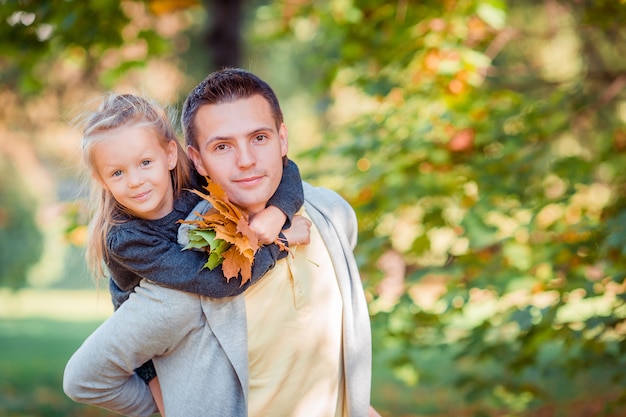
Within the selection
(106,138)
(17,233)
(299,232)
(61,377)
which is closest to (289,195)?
(299,232)

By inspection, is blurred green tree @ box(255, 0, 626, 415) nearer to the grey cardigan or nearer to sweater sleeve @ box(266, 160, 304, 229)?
sweater sleeve @ box(266, 160, 304, 229)

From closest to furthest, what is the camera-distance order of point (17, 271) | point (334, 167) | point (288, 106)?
point (334, 167) → point (17, 271) → point (288, 106)

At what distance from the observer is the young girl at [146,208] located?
2.11m

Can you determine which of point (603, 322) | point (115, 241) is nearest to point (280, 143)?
point (115, 241)

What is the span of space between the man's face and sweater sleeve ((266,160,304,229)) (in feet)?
0.12

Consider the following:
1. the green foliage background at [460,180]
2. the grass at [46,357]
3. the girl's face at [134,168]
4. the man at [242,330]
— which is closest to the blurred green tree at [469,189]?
the green foliage background at [460,180]

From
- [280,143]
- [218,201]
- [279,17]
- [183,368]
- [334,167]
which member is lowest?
[183,368]

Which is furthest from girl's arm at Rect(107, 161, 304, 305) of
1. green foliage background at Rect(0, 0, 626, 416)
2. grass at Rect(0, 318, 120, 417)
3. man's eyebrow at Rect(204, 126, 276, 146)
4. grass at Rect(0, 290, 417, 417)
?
grass at Rect(0, 318, 120, 417)

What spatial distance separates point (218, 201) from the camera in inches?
A: 82.4

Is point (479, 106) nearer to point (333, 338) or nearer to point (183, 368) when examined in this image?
point (333, 338)

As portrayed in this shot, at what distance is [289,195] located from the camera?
2.33 metres

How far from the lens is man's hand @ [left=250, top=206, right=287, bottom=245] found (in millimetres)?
2176

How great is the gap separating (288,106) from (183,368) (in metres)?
24.1

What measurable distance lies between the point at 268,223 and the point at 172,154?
352mm
